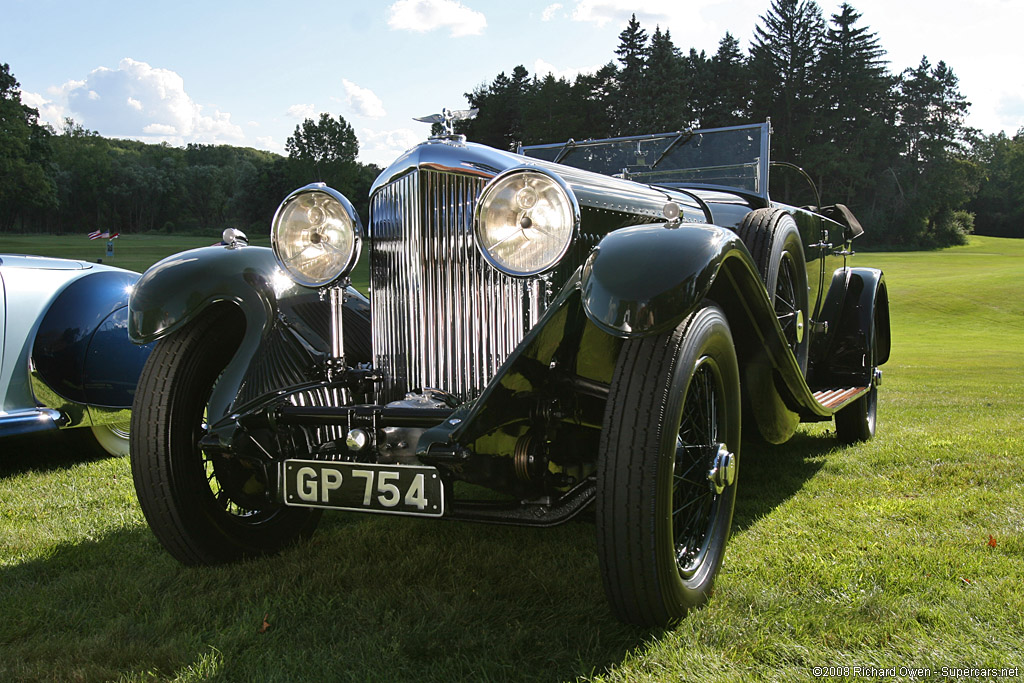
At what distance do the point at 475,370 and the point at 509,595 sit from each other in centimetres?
76

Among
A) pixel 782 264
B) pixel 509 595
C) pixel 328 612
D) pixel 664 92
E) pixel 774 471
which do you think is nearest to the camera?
pixel 328 612

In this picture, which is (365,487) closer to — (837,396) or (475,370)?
(475,370)

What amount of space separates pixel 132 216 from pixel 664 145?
5688 cm

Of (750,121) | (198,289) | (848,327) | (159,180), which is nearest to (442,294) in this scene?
(198,289)

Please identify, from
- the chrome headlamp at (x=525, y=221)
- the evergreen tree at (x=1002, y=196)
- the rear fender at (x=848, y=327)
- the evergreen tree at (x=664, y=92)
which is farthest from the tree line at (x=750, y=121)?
the chrome headlamp at (x=525, y=221)

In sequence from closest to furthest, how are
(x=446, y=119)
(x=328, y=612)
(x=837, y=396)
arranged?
(x=328, y=612)
(x=446, y=119)
(x=837, y=396)

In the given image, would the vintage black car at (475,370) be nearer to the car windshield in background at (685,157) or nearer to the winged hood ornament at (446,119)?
the winged hood ornament at (446,119)

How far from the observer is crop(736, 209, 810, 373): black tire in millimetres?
3312

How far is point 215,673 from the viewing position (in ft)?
6.36

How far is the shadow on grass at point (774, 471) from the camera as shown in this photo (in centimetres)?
342

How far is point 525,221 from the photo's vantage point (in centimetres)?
237

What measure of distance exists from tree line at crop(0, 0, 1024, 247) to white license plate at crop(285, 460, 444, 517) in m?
40.7

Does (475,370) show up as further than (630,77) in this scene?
No

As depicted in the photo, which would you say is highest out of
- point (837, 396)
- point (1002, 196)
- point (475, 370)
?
point (1002, 196)
